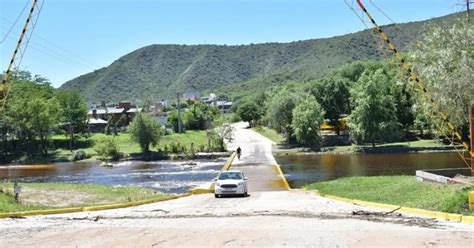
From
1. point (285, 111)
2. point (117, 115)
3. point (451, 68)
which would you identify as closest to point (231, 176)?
point (451, 68)

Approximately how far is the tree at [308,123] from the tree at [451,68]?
5126 centimetres

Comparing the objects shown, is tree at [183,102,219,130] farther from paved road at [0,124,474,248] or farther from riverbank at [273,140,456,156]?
paved road at [0,124,474,248]

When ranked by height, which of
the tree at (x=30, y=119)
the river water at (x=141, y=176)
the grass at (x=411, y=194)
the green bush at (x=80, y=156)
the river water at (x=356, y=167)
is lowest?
the river water at (x=141, y=176)

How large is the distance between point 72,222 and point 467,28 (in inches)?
984

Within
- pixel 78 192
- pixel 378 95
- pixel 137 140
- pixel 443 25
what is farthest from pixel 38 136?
pixel 443 25

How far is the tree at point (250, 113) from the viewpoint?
16225 centimetres

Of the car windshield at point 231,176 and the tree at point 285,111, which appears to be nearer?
the car windshield at point 231,176

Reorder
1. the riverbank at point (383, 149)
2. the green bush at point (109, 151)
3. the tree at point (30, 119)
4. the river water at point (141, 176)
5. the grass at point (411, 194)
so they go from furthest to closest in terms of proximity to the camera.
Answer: the tree at point (30, 119) → the green bush at point (109, 151) → the riverbank at point (383, 149) → the river water at point (141, 176) → the grass at point (411, 194)

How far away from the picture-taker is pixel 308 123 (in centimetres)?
8831

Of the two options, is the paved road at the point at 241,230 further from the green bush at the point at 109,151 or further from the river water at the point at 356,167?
the green bush at the point at 109,151

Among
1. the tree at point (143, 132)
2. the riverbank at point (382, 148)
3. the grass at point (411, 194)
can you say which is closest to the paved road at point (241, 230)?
the grass at point (411, 194)

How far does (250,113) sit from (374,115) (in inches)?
3341

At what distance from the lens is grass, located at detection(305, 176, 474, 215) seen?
16477mm

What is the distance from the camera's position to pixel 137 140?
298 ft
